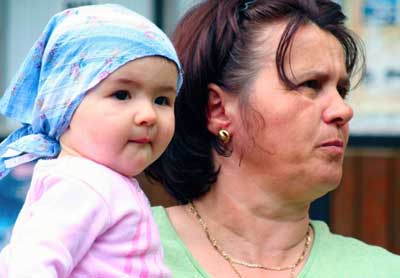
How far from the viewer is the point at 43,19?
5.39 metres

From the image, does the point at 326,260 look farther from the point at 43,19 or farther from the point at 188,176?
the point at 43,19

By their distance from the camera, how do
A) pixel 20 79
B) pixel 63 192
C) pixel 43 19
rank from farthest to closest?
pixel 43 19 < pixel 20 79 < pixel 63 192

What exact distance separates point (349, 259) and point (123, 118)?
42.5 inches

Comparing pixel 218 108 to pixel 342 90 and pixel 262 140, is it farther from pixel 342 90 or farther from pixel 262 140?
pixel 342 90

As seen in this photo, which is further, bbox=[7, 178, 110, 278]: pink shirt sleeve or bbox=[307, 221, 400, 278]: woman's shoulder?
bbox=[307, 221, 400, 278]: woman's shoulder

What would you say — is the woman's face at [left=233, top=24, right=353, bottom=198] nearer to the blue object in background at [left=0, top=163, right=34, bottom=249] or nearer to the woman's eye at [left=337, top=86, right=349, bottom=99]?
the woman's eye at [left=337, top=86, right=349, bottom=99]

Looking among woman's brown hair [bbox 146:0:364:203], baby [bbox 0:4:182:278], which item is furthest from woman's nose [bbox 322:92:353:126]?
baby [bbox 0:4:182:278]

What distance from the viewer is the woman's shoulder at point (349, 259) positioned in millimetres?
3258

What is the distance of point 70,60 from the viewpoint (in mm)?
2473

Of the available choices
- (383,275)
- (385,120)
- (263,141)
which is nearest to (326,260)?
(383,275)

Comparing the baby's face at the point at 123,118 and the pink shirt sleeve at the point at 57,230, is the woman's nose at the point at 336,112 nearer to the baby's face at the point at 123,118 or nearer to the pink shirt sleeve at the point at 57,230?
the baby's face at the point at 123,118

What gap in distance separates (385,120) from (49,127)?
3111mm

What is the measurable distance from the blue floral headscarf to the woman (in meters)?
0.68

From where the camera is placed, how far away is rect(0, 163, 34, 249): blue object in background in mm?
5273
